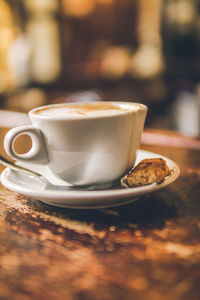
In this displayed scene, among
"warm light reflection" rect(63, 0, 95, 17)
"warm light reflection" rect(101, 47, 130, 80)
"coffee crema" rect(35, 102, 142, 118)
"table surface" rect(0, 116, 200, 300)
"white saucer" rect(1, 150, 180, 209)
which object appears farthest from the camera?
"warm light reflection" rect(101, 47, 130, 80)

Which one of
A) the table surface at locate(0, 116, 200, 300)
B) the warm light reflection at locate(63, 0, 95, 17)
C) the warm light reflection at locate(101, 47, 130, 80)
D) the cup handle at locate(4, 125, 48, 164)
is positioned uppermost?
the warm light reflection at locate(63, 0, 95, 17)

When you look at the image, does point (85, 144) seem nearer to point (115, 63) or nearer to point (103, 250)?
point (103, 250)

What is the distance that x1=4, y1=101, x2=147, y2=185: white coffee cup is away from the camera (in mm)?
454

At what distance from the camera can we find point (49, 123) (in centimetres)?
46

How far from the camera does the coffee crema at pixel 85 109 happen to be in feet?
1.80

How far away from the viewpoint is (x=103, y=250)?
0.35 meters

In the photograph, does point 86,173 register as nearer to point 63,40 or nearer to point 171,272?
point 171,272

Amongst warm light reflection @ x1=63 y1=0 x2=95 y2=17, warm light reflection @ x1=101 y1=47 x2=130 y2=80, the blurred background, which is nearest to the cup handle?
the blurred background

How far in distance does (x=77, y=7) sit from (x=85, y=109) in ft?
16.2

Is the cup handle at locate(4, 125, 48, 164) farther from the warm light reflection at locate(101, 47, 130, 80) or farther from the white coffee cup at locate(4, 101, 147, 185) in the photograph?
the warm light reflection at locate(101, 47, 130, 80)

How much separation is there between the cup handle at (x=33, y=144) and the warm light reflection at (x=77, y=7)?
5.00m

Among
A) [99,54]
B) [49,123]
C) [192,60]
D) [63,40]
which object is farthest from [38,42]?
[49,123]

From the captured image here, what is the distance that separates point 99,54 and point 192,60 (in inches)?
61.7

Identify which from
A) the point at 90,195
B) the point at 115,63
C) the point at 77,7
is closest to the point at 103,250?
the point at 90,195
